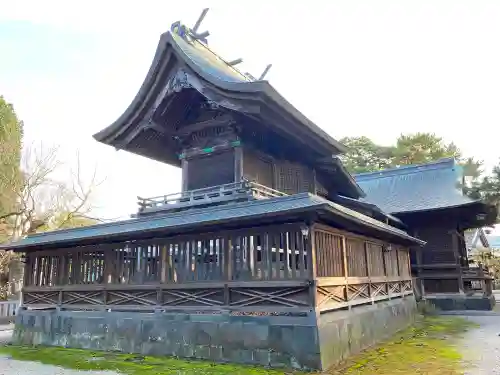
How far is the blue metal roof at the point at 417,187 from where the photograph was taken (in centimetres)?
2031

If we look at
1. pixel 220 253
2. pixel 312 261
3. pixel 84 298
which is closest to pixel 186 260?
pixel 220 253

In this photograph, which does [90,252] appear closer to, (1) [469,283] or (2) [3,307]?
(2) [3,307]

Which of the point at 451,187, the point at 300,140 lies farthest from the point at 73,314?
the point at 451,187

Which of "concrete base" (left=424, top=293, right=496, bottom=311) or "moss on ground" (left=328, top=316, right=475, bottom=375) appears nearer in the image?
"moss on ground" (left=328, top=316, right=475, bottom=375)

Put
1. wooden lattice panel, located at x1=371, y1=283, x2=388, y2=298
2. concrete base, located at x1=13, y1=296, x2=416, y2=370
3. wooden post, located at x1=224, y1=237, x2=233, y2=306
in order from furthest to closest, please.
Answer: wooden lattice panel, located at x1=371, y1=283, x2=388, y2=298 < wooden post, located at x1=224, y1=237, x2=233, y2=306 < concrete base, located at x1=13, y1=296, x2=416, y2=370

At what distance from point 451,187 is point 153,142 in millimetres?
16419

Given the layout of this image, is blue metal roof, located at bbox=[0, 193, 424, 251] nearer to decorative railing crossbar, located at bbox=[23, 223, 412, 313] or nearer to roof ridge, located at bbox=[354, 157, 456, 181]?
decorative railing crossbar, located at bbox=[23, 223, 412, 313]

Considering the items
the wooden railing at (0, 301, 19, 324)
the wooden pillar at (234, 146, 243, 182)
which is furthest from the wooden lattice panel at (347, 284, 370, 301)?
the wooden railing at (0, 301, 19, 324)

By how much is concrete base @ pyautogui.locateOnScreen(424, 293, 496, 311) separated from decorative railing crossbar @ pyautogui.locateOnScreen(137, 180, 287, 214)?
1099 centimetres

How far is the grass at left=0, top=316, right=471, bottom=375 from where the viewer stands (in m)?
7.77

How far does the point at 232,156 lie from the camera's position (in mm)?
12773

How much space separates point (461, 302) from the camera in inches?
715

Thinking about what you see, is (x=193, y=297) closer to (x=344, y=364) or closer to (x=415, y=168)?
(x=344, y=364)

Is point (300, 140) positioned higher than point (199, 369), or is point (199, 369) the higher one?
point (300, 140)
